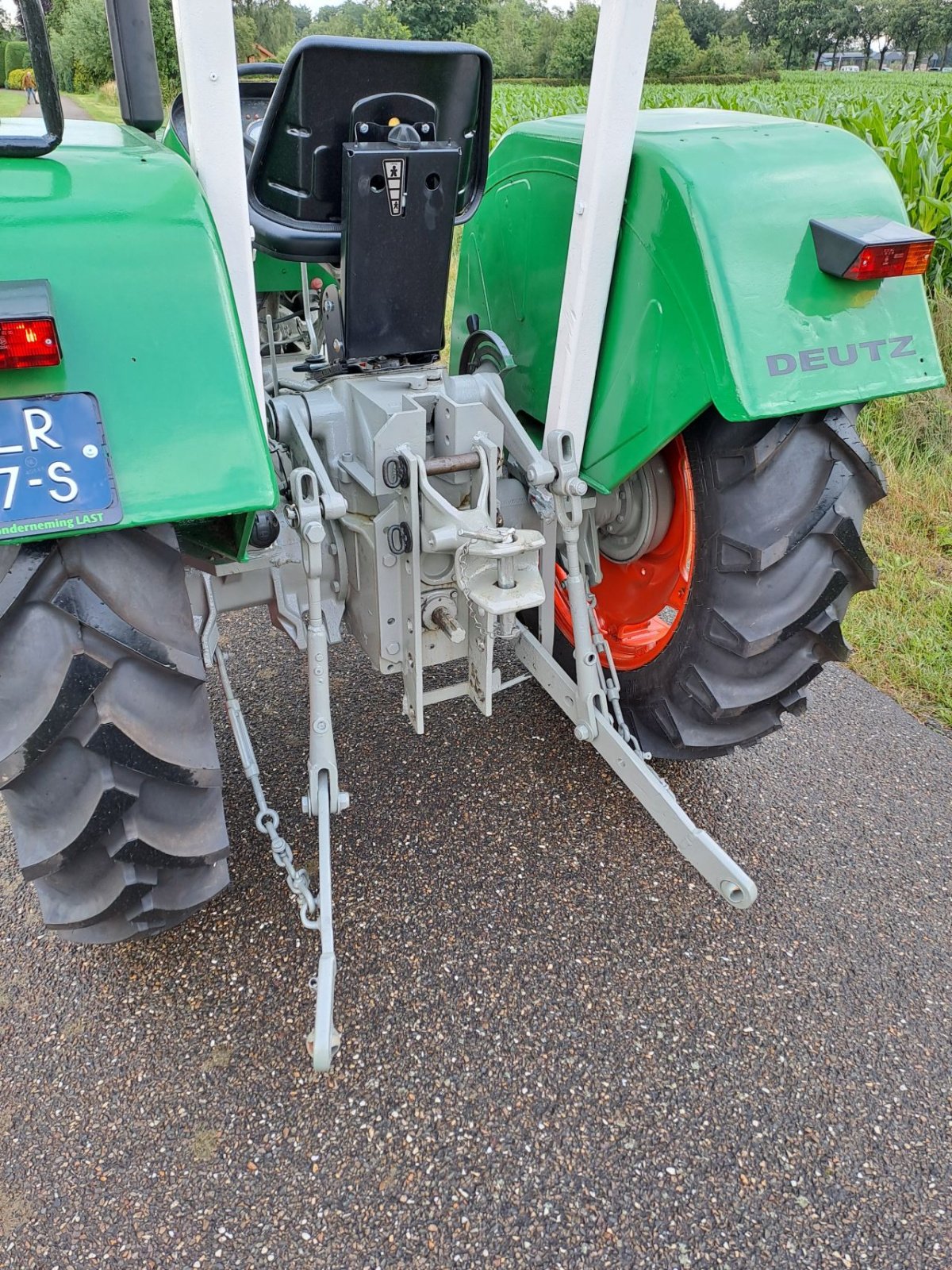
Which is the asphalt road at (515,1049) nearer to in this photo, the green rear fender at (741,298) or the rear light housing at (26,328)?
the green rear fender at (741,298)

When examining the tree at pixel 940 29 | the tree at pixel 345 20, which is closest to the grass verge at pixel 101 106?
the tree at pixel 345 20

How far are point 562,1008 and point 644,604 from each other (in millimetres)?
1013

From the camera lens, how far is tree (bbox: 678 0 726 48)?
1294 inches

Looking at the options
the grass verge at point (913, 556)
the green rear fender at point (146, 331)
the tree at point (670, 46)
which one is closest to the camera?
the green rear fender at point (146, 331)

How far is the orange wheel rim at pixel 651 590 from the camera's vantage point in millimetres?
2127

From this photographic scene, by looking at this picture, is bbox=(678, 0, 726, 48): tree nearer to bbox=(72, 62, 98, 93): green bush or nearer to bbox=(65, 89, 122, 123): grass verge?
bbox=(72, 62, 98, 93): green bush

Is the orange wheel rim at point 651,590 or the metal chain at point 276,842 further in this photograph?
the orange wheel rim at point 651,590

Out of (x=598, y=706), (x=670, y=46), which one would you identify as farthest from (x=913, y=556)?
(x=670, y=46)

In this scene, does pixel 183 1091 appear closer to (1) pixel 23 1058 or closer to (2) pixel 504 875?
(1) pixel 23 1058

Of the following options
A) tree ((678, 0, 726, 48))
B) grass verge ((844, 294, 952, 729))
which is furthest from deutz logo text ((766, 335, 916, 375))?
tree ((678, 0, 726, 48))

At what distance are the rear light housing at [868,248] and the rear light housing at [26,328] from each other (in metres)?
1.33

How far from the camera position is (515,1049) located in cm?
183

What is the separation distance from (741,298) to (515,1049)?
1.50 m

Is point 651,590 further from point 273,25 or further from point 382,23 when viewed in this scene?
point 273,25
